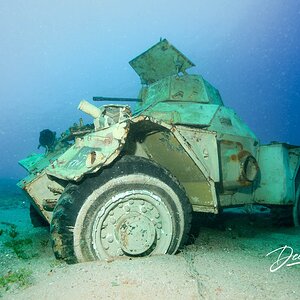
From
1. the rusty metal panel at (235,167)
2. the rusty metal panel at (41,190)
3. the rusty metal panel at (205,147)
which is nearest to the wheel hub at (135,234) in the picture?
the rusty metal panel at (205,147)

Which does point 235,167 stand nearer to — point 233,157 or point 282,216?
point 233,157

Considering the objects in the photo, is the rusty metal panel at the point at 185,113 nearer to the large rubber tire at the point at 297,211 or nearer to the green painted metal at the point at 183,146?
the green painted metal at the point at 183,146

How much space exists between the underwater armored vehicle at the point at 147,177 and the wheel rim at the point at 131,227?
0.01m

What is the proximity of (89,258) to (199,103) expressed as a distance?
360 centimetres

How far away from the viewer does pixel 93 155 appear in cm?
329

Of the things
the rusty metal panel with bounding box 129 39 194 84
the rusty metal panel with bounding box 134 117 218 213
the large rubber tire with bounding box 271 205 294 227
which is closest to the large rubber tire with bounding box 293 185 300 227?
the large rubber tire with bounding box 271 205 294 227

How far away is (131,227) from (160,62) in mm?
4519

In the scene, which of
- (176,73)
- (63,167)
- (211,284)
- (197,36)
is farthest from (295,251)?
(197,36)

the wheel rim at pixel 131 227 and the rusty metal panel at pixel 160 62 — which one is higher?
the rusty metal panel at pixel 160 62

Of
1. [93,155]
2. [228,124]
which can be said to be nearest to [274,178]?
[228,124]

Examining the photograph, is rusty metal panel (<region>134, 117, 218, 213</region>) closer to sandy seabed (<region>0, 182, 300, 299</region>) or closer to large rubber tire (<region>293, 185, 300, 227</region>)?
sandy seabed (<region>0, 182, 300, 299</region>)

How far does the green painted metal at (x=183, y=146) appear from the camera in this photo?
356 cm

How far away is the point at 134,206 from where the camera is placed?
352 centimetres

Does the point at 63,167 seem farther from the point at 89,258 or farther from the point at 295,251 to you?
the point at 295,251
